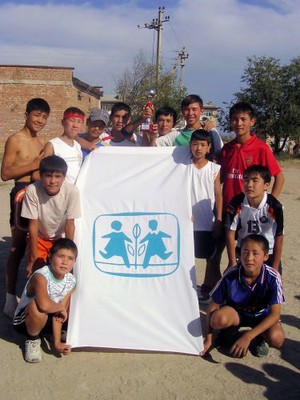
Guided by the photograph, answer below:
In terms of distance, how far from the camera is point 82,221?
4.09 metres

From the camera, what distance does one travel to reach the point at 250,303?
12.7ft

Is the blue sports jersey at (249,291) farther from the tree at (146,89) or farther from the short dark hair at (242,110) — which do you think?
the tree at (146,89)

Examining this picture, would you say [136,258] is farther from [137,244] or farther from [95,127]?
[95,127]

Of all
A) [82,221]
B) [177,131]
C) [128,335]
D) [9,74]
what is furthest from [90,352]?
[9,74]

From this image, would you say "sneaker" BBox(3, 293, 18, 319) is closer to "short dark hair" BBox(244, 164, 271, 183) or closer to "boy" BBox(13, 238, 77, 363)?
"boy" BBox(13, 238, 77, 363)

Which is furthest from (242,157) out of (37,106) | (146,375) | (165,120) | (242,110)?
(146,375)

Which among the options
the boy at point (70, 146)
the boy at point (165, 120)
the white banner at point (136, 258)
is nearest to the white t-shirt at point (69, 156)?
the boy at point (70, 146)

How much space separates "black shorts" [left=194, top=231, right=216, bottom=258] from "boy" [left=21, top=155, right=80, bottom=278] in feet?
3.70

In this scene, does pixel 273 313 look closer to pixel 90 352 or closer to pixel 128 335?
pixel 128 335

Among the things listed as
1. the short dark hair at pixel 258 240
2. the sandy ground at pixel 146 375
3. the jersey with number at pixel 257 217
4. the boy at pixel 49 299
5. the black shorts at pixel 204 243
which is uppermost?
the jersey with number at pixel 257 217

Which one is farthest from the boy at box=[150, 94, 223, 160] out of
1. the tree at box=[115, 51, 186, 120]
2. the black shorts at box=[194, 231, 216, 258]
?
the tree at box=[115, 51, 186, 120]

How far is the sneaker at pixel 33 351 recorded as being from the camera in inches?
147

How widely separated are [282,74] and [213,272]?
21.6m

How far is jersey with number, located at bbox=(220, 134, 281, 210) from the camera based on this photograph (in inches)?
175
